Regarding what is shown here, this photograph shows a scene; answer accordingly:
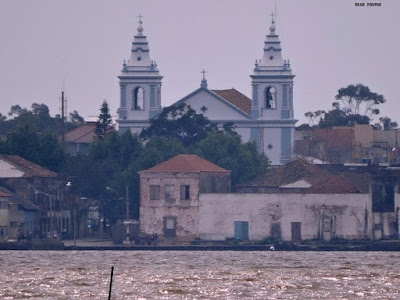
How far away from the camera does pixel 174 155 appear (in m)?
149

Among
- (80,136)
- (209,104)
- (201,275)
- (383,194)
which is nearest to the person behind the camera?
(201,275)

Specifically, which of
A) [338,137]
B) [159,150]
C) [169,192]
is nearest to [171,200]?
[169,192]

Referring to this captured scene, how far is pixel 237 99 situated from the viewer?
193m

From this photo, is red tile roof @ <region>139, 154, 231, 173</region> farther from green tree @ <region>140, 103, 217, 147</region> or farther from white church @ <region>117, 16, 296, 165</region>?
white church @ <region>117, 16, 296, 165</region>

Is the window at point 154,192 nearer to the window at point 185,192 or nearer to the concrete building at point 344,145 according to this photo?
the window at point 185,192

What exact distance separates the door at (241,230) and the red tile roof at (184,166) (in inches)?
196

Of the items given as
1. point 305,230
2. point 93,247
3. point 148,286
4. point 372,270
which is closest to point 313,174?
point 305,230

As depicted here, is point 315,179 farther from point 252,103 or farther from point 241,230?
point 252,103

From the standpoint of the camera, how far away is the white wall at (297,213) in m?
129

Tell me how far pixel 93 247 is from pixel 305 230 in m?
13.9

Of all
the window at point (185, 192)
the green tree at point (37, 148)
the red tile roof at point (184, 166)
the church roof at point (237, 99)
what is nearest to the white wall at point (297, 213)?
the window at point (185, 192)

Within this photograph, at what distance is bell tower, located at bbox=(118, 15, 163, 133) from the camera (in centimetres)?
18825

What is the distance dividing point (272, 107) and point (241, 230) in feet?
193

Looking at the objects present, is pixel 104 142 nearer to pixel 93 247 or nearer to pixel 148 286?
pixel 93 247
